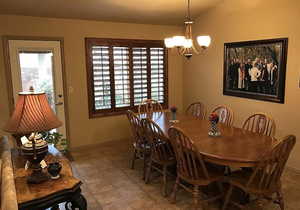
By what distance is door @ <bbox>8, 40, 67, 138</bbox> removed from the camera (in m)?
3.98

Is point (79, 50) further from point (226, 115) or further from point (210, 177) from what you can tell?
point (210, 177)

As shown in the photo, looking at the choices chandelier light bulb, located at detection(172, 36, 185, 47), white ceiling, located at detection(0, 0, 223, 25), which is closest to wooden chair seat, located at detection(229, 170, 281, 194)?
chandelier light bulb, located at detection(172, 36, 185, 47)

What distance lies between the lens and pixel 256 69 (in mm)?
4043

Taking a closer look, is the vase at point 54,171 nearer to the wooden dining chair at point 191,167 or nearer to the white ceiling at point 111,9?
the wooden dining chair at point 191,167

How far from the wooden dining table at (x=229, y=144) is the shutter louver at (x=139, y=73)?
5.67 feet

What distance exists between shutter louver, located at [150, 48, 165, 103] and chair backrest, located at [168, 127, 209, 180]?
9.06 feet

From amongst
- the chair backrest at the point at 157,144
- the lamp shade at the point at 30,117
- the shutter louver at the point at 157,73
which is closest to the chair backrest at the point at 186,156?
the chair backrest at the point at 157,144

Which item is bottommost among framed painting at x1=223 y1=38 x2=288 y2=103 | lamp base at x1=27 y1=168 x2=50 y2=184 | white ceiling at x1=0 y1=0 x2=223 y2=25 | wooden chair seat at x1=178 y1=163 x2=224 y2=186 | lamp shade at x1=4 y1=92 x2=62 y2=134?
wooden chair seat at x1=178 y1=163 x2=224 y2=186

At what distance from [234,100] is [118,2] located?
2.60 m

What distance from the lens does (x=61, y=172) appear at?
6.90 feet

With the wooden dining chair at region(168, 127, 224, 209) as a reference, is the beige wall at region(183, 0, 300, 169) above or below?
above

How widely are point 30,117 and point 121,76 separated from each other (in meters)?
3.09

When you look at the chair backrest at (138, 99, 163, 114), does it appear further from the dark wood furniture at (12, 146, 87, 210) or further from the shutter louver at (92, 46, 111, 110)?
the dark wood furniture at (12, 146, 87, 210)

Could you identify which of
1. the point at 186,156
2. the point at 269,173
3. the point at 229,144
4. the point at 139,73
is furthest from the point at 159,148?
the point at 139,73
